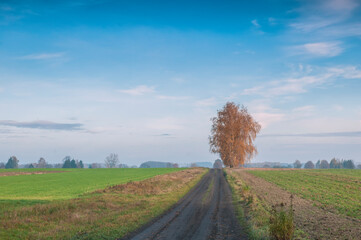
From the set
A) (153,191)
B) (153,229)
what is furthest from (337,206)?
(153,191)

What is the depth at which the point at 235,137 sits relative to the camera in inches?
3103

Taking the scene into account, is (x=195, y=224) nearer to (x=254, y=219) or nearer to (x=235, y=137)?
(x=254, y=219)

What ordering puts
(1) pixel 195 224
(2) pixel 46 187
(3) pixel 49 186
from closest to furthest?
(1) pixel 195 224 < (2) pixel 46 187 < (3) pixel 49 186

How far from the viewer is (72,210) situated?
1919 cm

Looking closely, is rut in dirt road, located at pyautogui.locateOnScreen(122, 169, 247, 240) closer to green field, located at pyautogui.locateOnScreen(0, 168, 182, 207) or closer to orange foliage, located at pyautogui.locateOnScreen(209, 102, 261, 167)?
green field, located at pyautogui.locateOnScreen(0, 168, 182, 207)

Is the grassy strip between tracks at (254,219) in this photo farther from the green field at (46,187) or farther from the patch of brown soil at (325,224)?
the green field at (46,187)

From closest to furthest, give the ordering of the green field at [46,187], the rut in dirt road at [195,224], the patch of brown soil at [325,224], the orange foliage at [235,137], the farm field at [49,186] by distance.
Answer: the patch of brown soil at [325,224], the rut in dirt road at [195,224], the green field at [46,187], the farm field at [49,186], the orange foliage at [235,137]

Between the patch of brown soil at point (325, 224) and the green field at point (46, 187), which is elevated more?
the patch of brown soil at point (325, 224)

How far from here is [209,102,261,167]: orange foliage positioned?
77.1m

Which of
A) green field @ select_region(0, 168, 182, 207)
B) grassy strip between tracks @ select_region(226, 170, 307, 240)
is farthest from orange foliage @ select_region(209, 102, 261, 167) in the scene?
grassy strip between tracks @ select_region(226, 170, 307, 240)

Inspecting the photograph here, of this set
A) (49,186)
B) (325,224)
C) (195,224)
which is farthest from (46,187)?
(325,224)

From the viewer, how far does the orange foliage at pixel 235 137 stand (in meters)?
77.1

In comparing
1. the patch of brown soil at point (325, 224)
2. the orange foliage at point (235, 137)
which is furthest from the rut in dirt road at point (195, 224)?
the orange foliage at point (235, 137)

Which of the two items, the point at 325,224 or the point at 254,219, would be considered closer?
the point at 325,224
